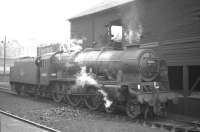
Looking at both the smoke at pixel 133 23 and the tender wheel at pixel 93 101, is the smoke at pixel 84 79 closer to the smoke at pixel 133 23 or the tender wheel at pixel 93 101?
the tender wheel at pixel 93 101

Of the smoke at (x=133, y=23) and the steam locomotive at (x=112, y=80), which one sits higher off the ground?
the smoke at (x=133, y=23)

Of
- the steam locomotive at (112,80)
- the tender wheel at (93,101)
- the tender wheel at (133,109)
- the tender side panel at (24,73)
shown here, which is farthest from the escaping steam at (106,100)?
the tender side panel at (24,73)

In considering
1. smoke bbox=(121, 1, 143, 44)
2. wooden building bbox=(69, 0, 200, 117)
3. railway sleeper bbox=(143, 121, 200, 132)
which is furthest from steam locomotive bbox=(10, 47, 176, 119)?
smoke bbox=(121, 1, 143, 44)

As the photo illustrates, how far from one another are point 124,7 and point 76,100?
6517 millimetres

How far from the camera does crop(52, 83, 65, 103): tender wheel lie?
1530cm

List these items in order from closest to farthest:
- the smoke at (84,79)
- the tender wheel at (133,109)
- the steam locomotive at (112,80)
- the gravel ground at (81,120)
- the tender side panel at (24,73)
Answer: the gravel ground at (81,120) < the tender wheel at (133,109) < the steam locomotive at (112,80) < the smoke at (84,79) < the tender side panel at (24,73)

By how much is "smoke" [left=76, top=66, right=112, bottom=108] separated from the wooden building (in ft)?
6.38

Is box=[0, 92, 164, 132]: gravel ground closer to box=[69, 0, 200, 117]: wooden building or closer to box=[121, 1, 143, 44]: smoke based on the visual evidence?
box=[69, 0, 200, 117]: wooden building

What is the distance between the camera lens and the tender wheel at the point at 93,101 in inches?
489

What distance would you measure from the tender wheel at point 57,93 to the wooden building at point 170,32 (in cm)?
284

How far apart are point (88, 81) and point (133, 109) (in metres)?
2.85

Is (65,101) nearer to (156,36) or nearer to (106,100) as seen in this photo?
(106,100)

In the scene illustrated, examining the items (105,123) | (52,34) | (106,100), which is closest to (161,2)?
(106,100)

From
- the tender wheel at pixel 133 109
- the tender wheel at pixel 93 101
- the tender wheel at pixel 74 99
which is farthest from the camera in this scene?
the tender wheel at pixel 74 99
